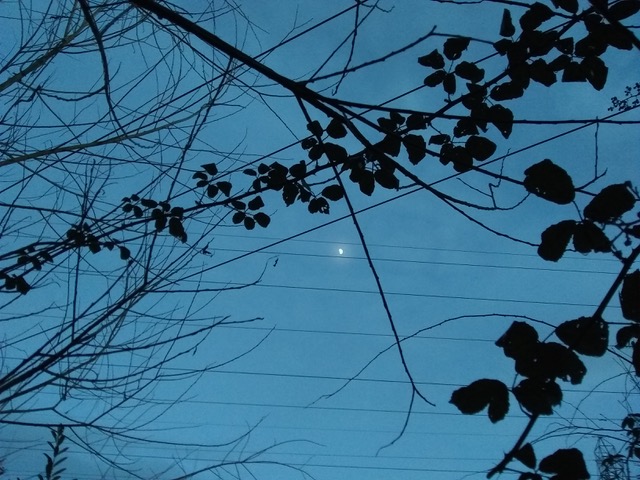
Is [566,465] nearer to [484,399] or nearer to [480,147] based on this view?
[484,399]

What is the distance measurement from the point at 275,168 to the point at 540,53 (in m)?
1.09

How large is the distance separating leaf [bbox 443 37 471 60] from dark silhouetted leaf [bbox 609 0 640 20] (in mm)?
441

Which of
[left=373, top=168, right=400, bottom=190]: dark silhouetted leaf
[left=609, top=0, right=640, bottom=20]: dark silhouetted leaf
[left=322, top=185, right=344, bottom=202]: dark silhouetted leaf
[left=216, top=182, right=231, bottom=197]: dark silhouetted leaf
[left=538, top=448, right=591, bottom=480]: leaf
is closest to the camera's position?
[left=538, top=448, right=591, bottom=480]: leaf

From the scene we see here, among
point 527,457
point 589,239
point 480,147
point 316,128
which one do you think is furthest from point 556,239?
point 316,128

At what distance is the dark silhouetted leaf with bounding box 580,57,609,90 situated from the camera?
74.2 inches

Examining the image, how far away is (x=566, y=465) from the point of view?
3.25 ft

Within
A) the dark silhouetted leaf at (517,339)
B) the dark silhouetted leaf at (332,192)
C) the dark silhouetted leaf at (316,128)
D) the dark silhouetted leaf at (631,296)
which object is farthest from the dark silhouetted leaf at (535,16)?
the dark silhouetted leaf at (517,339)

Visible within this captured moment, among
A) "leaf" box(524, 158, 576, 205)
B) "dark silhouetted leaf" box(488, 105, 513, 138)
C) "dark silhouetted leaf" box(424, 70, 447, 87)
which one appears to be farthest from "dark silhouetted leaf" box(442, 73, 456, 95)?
"leaf" box(524, 158, 576, 205)

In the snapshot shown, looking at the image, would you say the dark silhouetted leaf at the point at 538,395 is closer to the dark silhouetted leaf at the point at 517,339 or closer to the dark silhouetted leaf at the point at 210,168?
the dark silhouetted leaf at the point at 517,339

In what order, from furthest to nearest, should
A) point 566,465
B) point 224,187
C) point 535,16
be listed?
point 224,187, point 535,16, point 566,465

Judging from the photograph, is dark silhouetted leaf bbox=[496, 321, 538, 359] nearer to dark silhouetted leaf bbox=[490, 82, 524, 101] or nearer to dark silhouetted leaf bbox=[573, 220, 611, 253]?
dark silhouetted leaf bbox=[573, 220, 611, 253]

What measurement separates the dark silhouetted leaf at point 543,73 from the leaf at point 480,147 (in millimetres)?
263

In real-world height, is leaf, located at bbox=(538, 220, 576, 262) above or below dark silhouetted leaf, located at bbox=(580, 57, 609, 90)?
below

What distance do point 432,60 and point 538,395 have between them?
1.30 metres
